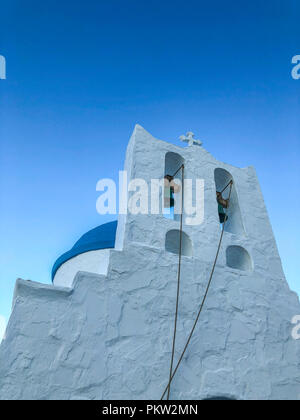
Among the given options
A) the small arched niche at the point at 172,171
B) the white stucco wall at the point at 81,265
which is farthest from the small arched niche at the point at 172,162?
the white stucco wall at the point at 81,265

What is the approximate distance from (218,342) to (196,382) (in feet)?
1.89

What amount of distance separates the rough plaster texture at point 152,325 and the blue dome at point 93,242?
3.80m

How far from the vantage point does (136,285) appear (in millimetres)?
4133

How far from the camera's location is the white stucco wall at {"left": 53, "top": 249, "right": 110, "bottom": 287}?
8523mm

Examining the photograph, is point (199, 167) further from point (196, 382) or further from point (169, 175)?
point (196, 382)

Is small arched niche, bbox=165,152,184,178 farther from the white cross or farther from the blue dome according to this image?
the blue dome

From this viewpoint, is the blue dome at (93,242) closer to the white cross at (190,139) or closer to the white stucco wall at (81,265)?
the white stucco wall at (81,265)

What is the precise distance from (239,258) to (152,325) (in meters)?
2.21

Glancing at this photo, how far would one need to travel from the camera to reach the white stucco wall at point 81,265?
28.0 feet

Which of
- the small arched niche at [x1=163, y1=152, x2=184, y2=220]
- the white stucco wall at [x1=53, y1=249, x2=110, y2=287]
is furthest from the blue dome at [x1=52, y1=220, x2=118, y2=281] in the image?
the small arched niche at [x1=163, y1=152, x2=184, y2=220]

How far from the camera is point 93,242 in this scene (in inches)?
356

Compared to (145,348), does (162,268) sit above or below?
above

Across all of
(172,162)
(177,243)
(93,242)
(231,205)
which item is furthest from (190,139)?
(93,242)
